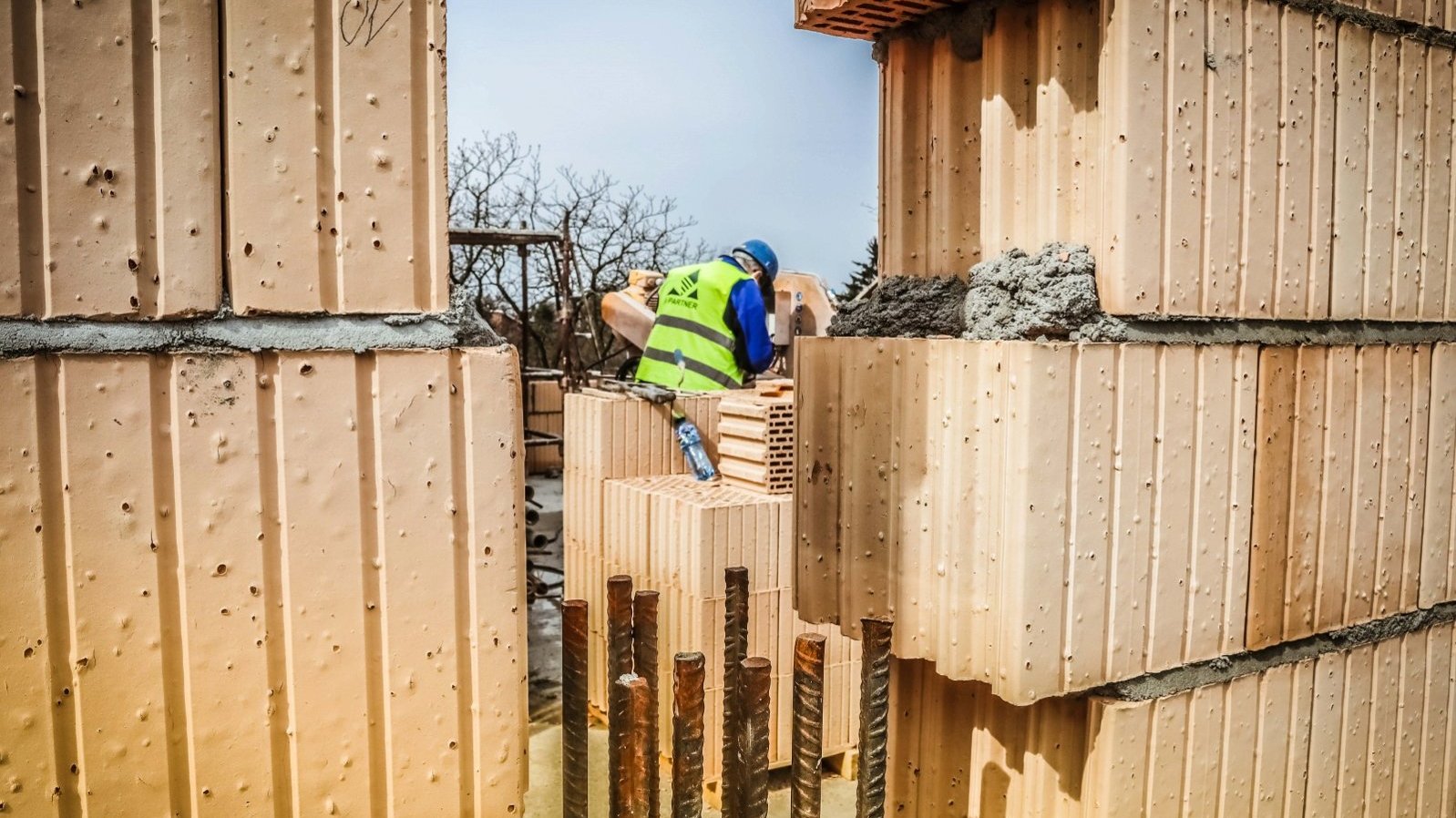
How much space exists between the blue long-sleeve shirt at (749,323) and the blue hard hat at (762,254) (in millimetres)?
415

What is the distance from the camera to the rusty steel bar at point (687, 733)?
7.50ft

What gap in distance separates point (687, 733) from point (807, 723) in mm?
326

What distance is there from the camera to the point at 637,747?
2262 mm

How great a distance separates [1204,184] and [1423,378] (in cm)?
138

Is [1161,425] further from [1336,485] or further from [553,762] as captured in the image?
[553,762]

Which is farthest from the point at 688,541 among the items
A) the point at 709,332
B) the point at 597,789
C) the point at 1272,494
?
the point at 1272,494

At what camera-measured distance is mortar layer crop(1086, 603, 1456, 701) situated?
2816 millimetres

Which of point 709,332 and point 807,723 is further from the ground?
point 709,332

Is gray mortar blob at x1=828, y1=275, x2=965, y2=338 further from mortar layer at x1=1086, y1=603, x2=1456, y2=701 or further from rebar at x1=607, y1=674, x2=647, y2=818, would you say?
rebar at x1=607, y1=674, x2=647, y2=818

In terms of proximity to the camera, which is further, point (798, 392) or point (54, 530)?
point (798, 392)

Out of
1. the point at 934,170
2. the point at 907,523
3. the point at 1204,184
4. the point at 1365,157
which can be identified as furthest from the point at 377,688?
the point at 1365,157

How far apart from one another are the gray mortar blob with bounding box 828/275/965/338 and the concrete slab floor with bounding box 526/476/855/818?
3.25m

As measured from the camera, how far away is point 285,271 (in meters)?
1.72

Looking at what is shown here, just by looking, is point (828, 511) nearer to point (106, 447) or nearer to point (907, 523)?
point (907, 523)
